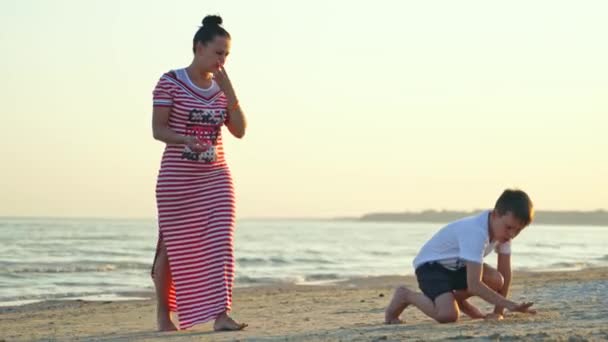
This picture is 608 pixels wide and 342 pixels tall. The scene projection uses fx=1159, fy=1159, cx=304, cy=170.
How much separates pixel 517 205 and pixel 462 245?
43cm

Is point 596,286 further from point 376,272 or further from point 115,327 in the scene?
point 376,272

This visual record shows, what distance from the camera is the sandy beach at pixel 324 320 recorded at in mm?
5965

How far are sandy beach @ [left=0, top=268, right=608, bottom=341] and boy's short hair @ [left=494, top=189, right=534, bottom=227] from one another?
592mm

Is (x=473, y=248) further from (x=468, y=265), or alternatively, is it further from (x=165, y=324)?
(x=165, y=324)

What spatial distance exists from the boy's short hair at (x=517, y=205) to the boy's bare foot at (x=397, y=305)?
2.82ft

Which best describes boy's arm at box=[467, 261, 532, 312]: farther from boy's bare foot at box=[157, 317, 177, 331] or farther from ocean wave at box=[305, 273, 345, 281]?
ocean wave at box=[305, 273, 345, 281]

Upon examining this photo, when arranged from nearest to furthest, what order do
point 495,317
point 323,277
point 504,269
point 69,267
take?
1. point 495,317
2. point 504,269
3. point 323,277
4. point 69,267

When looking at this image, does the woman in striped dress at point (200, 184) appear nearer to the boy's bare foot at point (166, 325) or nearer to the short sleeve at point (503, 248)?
the boy's bare foot at point (166, 325)

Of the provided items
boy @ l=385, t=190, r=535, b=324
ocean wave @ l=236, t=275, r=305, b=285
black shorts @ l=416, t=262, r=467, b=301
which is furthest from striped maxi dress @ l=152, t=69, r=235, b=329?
ocean wave @ l=236, t=275, r=305, b=285

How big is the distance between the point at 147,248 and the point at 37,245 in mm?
2396

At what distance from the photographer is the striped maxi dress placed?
22.5ft

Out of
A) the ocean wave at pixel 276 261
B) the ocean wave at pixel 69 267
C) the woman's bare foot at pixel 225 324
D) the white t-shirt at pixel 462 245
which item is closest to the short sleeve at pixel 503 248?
the white t-shirt at pixel 462 245

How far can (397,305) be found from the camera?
693cm

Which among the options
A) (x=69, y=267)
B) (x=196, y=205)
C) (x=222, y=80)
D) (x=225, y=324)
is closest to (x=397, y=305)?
(x=225, y=324)
